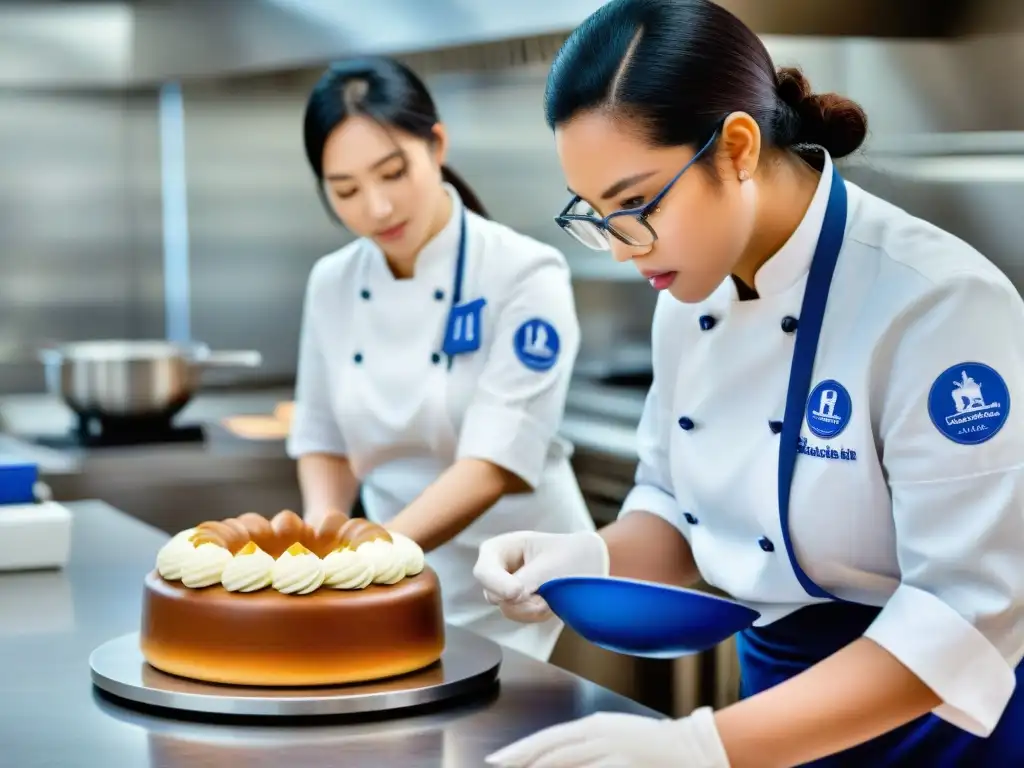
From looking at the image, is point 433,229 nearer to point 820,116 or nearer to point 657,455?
point 657,455

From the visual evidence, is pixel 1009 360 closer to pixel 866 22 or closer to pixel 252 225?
pixel 866 22

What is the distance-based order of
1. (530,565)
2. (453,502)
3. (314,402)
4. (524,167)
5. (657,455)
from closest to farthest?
(530,565), (657,455), (453,502), (314,402), (524,167)

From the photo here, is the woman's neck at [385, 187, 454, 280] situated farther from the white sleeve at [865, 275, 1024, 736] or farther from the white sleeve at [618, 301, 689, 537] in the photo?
the white sleeve at [865, 275, 1024, 736]

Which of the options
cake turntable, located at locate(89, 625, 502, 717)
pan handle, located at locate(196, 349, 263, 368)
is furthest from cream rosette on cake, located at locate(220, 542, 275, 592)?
pan handle, located at locate(196, 349, 263, 368)

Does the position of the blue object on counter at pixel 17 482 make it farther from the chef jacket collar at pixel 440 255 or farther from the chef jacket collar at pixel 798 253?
the chef jacket collar at pixel 798 253

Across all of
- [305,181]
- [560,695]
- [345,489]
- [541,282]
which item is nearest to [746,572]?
[560,695]

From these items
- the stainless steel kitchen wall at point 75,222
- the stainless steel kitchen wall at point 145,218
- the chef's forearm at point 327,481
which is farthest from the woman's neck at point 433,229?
the stainless steel kitchen wall at point 75,222

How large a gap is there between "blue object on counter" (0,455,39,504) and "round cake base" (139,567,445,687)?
86cm

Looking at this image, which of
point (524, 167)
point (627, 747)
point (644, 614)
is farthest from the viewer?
point (524, 167)

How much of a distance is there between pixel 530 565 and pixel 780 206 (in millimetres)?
499

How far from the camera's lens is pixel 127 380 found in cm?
340

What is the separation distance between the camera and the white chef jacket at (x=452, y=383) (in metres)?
2.25

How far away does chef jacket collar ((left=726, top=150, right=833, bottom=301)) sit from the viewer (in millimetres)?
1480

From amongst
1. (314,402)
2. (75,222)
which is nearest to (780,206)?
(314,402)
